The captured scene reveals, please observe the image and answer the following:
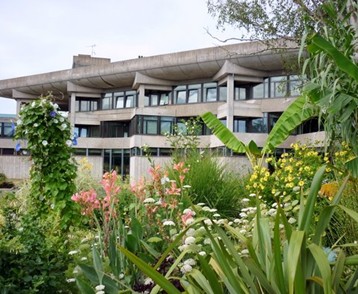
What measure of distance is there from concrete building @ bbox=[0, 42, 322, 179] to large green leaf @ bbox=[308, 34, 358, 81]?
68.5 feet

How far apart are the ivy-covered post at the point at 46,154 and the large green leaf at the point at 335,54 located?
12.1 ft

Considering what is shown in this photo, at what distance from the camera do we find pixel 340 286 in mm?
2404

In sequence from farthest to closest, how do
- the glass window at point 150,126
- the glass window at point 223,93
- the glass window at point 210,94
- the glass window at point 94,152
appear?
the glass window at point 94,152 → the glass window at point 150,126 → the glass window at point 210,94 → the glass window at point 223,93

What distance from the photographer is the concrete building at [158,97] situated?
2870 cm

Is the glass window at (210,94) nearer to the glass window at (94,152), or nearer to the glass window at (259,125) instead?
the glass window at (259,125)

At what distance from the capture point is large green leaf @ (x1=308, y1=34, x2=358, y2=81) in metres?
3.65

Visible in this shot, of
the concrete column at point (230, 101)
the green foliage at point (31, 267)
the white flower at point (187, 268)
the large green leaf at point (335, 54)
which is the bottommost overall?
the green foliage at point (31, 267)

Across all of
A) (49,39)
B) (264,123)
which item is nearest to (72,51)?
(264,123)

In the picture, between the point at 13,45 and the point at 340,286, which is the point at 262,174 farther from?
the point at 340,286

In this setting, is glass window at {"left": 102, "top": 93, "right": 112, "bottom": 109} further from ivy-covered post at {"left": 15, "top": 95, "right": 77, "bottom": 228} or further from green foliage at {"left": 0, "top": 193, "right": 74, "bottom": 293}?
green foliage at {"left": 0, "top": 193, "right": 74, "bottom": 293}

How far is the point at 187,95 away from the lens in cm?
3291

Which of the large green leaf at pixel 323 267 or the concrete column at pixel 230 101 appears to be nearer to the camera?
the large green leaf at pixel 323 267

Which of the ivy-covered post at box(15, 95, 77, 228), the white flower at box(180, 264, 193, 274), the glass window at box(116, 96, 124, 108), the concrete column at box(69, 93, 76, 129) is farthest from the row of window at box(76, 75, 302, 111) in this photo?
the white flower at box(180, 264, 193, 274)

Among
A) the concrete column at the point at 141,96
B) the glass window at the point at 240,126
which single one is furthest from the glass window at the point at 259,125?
the concrete column at the point at 141,96
